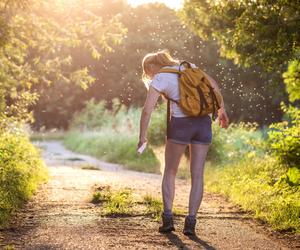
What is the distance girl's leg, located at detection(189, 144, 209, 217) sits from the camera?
588cm

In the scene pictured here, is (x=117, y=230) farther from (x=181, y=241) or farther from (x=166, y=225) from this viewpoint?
(x=181, y=241)

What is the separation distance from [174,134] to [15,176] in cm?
347

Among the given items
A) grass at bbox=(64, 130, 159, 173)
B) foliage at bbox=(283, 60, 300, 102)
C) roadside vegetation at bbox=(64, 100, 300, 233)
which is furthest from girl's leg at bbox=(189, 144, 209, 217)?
grass at bbox=(64, 130, 159, 173)

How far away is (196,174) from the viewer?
593 centimetres

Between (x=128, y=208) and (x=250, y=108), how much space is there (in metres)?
29.3

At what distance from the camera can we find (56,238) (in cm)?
548

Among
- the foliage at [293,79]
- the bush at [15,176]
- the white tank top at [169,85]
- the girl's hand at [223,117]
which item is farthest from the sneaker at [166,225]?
the foliage at [293,79]

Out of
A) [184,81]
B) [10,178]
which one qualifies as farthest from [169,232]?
[10,178]

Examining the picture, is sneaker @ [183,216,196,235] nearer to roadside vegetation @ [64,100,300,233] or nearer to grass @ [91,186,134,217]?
roadside vegetation @ [64,100,300,233]

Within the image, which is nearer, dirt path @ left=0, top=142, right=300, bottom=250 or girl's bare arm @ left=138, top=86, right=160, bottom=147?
dirt path @ left=0, top=142, right=300, bottom=250

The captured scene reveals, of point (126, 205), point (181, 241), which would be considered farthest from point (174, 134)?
point (126, 205)

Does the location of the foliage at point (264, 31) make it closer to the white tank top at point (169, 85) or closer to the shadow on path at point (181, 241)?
the white tank top at point (169, 85)

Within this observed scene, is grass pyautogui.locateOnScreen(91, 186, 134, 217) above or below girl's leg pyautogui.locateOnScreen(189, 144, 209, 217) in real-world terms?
below

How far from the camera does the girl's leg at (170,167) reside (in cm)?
584
